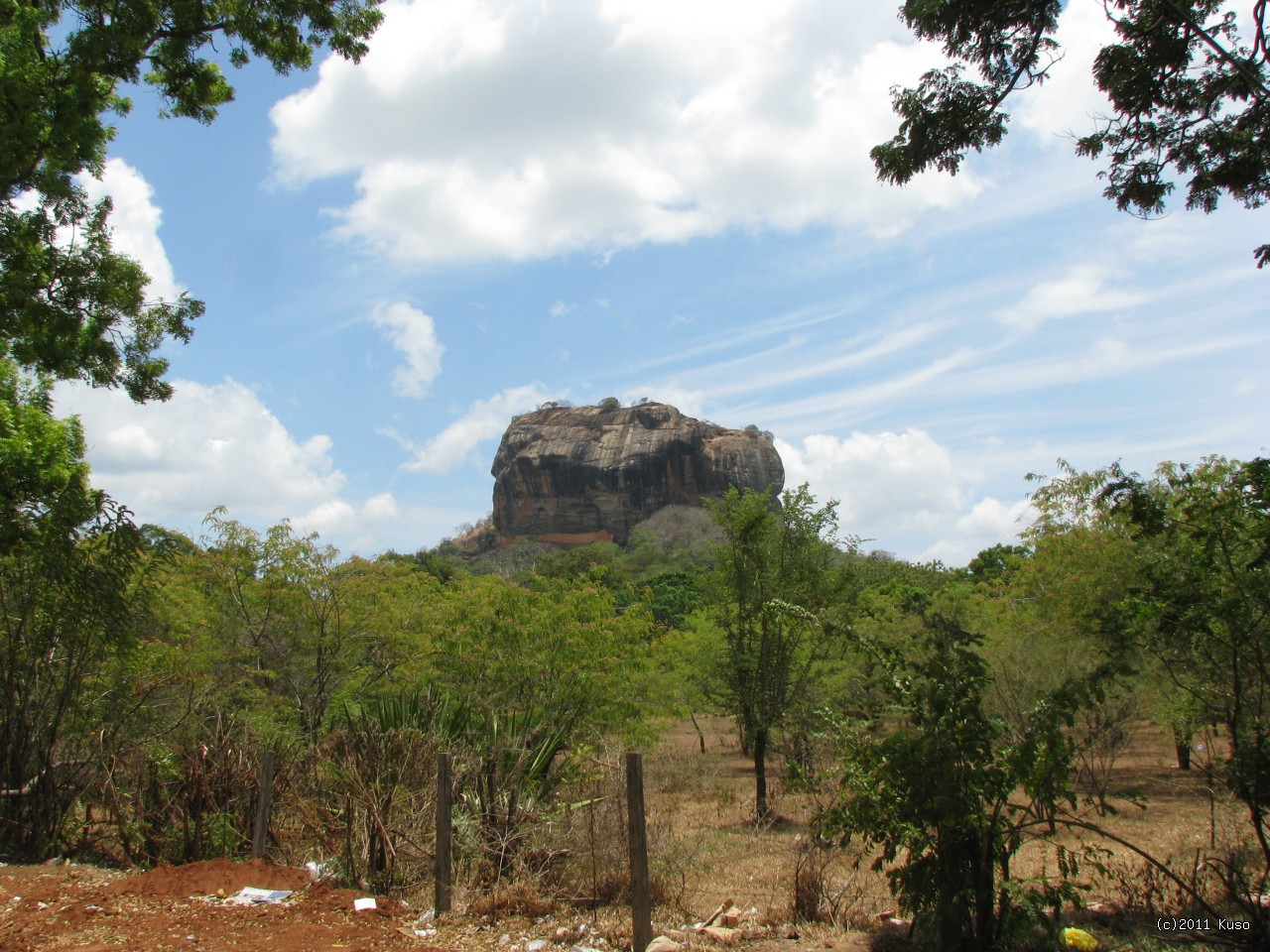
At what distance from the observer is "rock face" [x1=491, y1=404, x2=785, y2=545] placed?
356ft

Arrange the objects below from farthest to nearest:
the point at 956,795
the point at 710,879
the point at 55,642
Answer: the point at 710,879 < the point at 55,642 < the point at 956,795

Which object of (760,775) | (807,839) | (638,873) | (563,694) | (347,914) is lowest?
(760,775)

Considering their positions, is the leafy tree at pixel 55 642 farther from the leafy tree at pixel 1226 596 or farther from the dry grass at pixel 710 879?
the leafy tree at pixel 1226 596

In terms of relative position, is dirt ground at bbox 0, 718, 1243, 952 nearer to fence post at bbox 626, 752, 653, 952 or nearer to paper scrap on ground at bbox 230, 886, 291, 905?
paper scrap on ground at bbox 230, 886, 291, 905

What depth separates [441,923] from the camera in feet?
21.3

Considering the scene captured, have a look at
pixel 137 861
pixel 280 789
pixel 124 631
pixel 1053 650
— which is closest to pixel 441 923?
pixel 280 789

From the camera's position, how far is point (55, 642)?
29.0ft

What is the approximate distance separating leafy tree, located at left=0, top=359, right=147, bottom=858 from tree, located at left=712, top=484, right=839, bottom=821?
934 cm

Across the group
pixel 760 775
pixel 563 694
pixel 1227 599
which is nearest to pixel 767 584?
pixel 760 775

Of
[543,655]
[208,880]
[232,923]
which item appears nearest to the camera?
[232,923]

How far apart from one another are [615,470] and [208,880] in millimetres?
100961

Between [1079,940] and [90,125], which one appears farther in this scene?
[90,125]

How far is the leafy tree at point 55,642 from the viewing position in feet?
27.9

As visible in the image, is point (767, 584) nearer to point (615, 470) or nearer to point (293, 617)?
point (293, 617)
